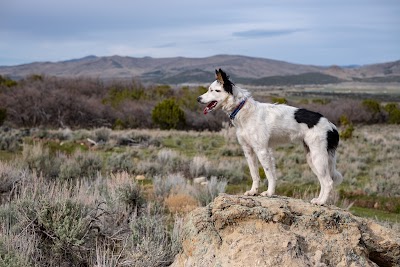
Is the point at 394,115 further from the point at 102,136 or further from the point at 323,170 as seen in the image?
the point at 323,170

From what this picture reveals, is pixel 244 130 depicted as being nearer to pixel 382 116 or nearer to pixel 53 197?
pixel 53 197

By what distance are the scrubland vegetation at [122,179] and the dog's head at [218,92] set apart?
1.82 metres

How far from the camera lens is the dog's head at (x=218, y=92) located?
19.6 feet

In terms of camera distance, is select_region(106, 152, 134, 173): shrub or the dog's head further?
select_region(106, 152, 134, 173): shrub

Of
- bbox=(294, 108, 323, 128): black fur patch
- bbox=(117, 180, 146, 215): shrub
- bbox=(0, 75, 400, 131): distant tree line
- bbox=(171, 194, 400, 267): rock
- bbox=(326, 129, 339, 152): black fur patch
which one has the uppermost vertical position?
bbox=(294, 108, 323, 128): black fur patch

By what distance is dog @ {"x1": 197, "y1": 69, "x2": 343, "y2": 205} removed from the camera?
5930mm

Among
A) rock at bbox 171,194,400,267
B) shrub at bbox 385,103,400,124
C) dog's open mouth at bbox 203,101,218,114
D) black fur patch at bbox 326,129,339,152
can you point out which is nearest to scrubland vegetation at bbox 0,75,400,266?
rock at bbox 171,194,400,267

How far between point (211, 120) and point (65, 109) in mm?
12923

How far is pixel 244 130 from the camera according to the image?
604cm

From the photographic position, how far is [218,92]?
6027 mm

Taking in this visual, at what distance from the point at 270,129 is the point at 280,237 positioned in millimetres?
1735

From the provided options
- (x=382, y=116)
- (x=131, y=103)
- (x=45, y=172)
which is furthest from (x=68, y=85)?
(x=45, y=172)

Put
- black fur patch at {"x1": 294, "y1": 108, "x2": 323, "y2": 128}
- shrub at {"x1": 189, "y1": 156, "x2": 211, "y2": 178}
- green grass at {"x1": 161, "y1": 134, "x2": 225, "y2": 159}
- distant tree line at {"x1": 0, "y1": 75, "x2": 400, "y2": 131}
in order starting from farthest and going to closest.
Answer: distant tree line at {"x1": 0, "y1": 75, "x2": 400, "y2": 131} < green grass at {"x1": 161, "y1": 134, "x2": 225, "y2": 159} < shrub at {"x1": 189, "y1": 156, "x2": 211, "y2": 178} < black fur patch at {"x1": 294, "y1": 108, "x2": 323, "y2": 128}

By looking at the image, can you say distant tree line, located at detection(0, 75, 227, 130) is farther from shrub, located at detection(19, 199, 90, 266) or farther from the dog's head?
the dog's head
